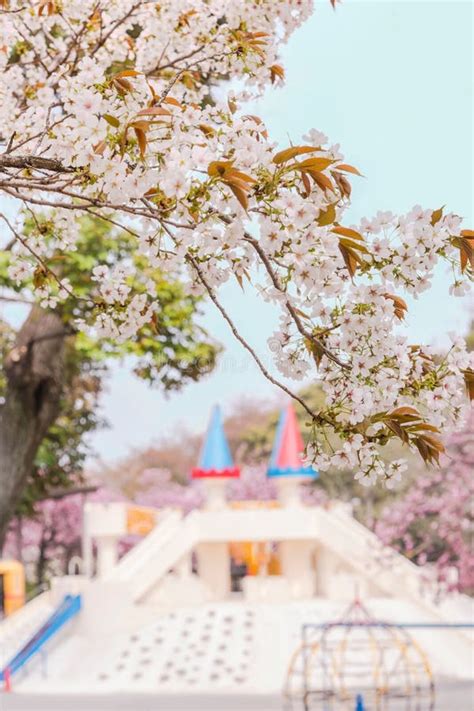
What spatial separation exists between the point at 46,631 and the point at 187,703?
3.35 metres

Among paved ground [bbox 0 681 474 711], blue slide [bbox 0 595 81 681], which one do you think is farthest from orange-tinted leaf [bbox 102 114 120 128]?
blue slide [bbox 0 595 81 681]

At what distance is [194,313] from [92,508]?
8063mm

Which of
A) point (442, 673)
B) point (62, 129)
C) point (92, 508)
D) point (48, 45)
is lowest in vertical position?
point (442, 673)

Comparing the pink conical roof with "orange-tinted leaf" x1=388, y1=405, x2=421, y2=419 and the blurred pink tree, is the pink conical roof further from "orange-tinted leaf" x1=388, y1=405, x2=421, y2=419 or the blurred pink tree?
"orange-tinted leaf" x1=388, y1=405, x2=421, y2=419

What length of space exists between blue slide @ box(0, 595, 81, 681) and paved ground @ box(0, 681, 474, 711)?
80 centimetres

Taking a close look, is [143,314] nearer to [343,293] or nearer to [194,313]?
[343,293]

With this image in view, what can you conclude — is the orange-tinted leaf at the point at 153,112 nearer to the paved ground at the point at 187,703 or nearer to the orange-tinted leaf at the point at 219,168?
the orange-tinted leaf at the point at 219,168

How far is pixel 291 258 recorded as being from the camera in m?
2.02

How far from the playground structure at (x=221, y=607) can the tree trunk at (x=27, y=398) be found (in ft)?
18.6

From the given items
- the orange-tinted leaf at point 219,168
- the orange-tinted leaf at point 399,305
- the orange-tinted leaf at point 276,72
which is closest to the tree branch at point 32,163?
the orange-tinted leaf at point 219,168

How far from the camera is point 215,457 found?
1656cm

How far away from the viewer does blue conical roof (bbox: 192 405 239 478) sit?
16.4 metres

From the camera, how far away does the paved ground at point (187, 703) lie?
10677 mm

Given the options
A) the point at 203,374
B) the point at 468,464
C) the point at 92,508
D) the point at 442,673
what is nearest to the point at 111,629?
the point at 92,508
